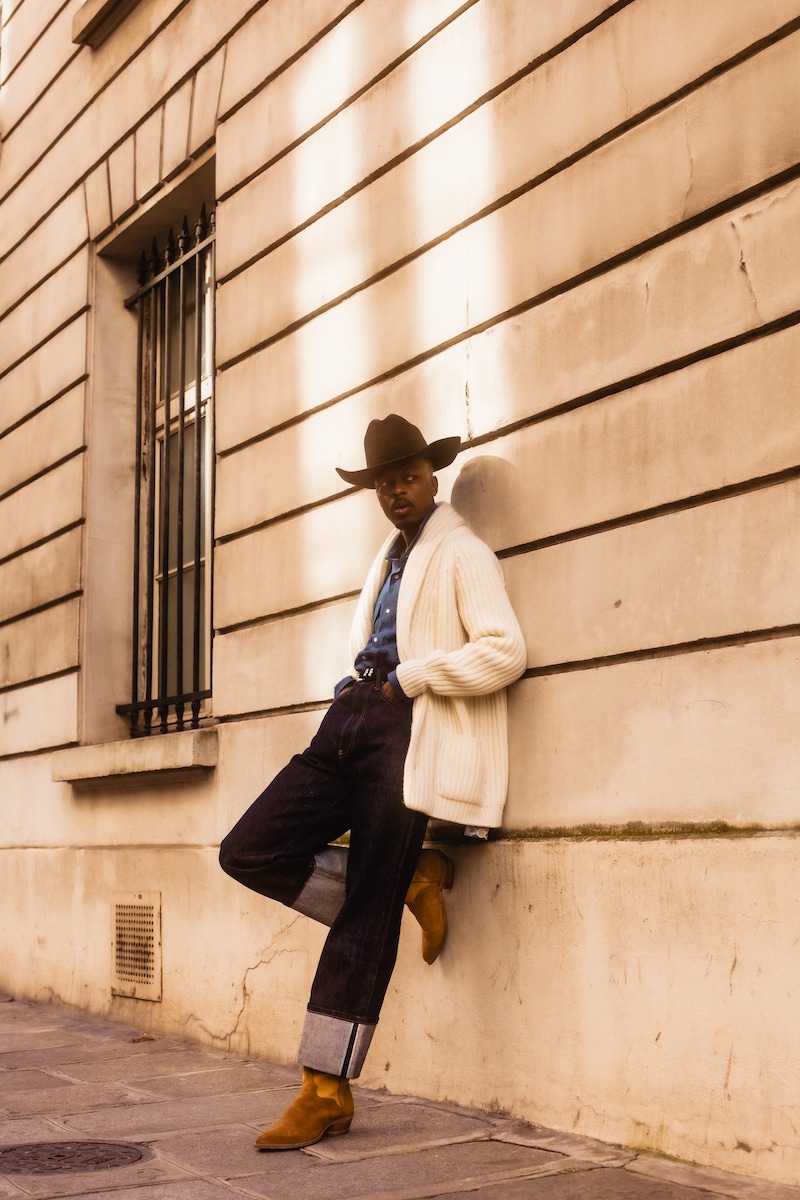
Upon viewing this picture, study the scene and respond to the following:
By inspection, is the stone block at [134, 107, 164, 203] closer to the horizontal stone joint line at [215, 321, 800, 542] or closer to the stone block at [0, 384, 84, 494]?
the stone block at [0, 384, 84, 494]

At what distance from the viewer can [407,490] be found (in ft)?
14.7

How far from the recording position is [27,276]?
862 cm

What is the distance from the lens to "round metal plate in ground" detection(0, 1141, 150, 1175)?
372cm

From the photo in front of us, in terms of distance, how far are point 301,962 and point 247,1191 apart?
1904 millimetres

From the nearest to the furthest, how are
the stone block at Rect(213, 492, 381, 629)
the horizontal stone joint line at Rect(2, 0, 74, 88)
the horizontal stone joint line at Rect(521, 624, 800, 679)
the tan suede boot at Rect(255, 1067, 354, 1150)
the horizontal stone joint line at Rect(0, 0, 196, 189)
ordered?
the horizontal stone joint line at Rect(521, 624, 800, 679) → the tan suede boot at Rect(255, 1067, 354, 1150) → the stone block at Rect(213, 492, 381, 629) → the horizontal stone joint line at Rect(0, 0, 196, 189) → the horizontal stone joint line at Rect(2, 0, 74, 88)

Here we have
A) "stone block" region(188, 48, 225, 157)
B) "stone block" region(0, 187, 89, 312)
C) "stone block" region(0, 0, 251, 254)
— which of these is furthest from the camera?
"stone block" region(0, 187, 89, 312)

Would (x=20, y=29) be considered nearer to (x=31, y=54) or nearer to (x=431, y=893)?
(x=31, y=54)

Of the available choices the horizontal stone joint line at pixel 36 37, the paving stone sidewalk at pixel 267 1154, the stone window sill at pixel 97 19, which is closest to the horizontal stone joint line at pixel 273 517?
the paving stone sidewalk at pixel 267 1154

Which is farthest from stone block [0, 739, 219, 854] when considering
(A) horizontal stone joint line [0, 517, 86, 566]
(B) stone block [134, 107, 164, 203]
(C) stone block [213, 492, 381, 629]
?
(B) stone block [134, 107, 164, 203]

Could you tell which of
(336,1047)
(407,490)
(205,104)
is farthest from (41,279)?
(336,1047)

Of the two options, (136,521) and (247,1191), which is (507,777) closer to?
(247,1191)

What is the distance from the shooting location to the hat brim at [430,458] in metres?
4.45

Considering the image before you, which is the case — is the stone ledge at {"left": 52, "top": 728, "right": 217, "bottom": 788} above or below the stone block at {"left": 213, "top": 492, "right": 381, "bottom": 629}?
below

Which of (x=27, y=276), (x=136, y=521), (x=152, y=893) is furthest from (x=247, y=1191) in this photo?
(x=27, y=276)
